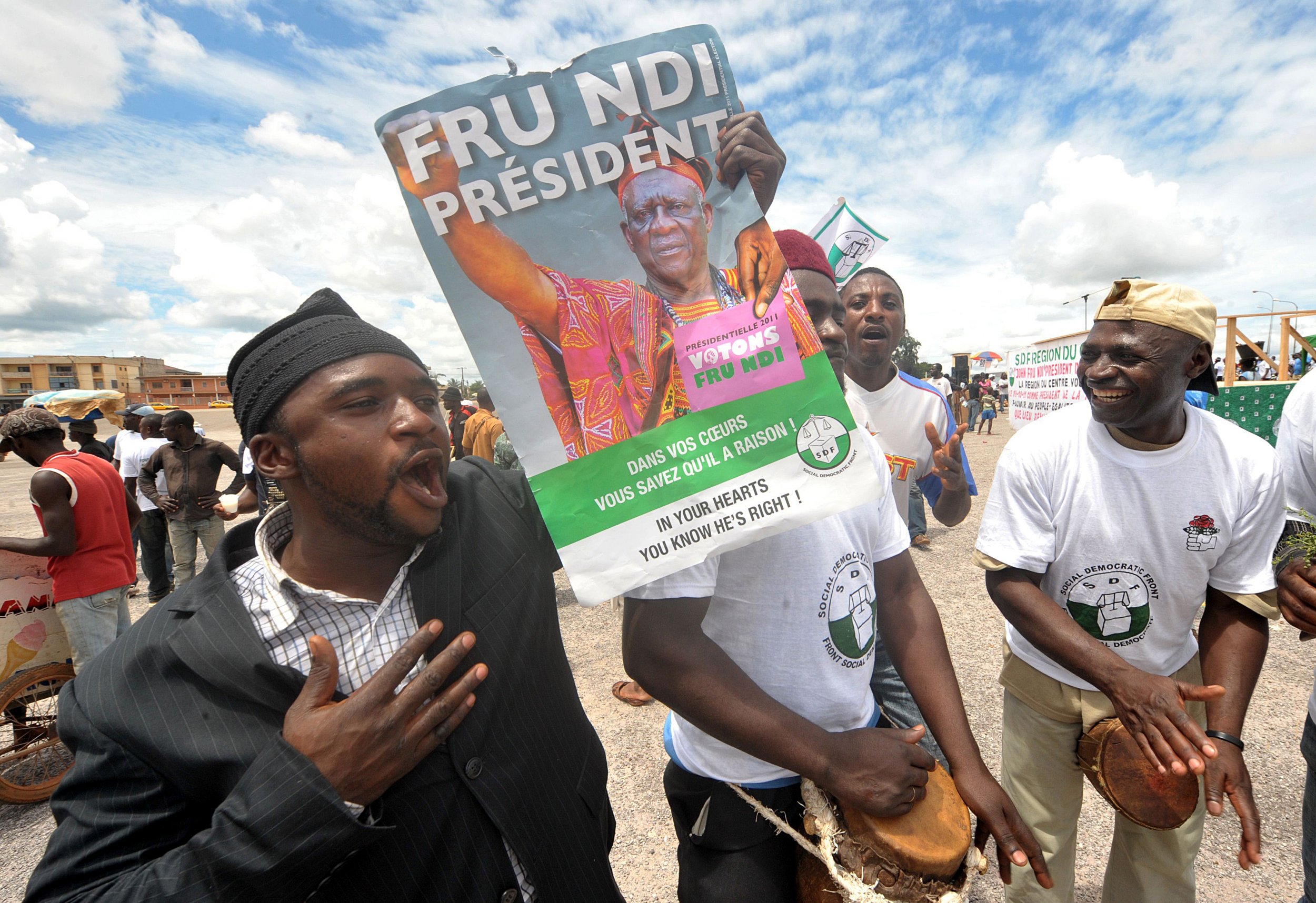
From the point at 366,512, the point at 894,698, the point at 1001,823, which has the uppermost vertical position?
the point at 366,512

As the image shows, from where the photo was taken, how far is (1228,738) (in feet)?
5.67

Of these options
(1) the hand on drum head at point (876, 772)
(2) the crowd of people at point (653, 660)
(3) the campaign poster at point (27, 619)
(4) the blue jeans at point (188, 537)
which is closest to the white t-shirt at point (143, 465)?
(4) the blue jeans at point (188, 537)

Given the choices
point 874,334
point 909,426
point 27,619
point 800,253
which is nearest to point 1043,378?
point 874,334

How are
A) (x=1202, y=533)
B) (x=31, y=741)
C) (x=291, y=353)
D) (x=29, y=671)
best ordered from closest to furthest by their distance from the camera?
(x=291, y=353) < (x=1202, y=533) < (x=29, y=671) < (x=31, y=741)

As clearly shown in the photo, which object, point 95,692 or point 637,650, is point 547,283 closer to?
point 637,650

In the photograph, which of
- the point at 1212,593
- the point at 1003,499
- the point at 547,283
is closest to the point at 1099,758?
the point at 1212,593

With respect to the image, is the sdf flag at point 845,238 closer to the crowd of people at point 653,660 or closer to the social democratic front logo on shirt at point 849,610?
the crowd of people at point 653,660

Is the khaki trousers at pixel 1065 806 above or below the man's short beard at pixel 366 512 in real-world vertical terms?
below

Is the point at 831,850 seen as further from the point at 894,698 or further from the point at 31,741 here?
the point at 31,741

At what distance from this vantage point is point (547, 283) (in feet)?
3.62

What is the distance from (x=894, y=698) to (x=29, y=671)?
466cm

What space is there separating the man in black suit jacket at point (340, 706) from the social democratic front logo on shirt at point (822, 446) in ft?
2.29

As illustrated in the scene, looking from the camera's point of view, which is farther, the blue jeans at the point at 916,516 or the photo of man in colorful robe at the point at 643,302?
the blue jeans at the point at 916,516

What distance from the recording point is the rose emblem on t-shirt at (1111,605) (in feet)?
6.21
